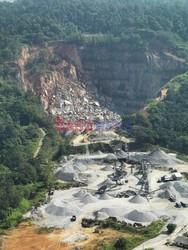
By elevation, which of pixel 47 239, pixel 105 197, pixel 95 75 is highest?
pixel 95 75

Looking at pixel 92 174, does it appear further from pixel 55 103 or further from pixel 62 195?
pixel 55 103

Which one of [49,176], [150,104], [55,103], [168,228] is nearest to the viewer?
[168,228]

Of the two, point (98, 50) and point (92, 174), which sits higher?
point (98, 50)

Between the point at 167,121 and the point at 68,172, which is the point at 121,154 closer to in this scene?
the point at 68,172

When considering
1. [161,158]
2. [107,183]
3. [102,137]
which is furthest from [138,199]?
[102,137]

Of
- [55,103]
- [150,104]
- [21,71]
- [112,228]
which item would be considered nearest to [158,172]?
[112,228]
